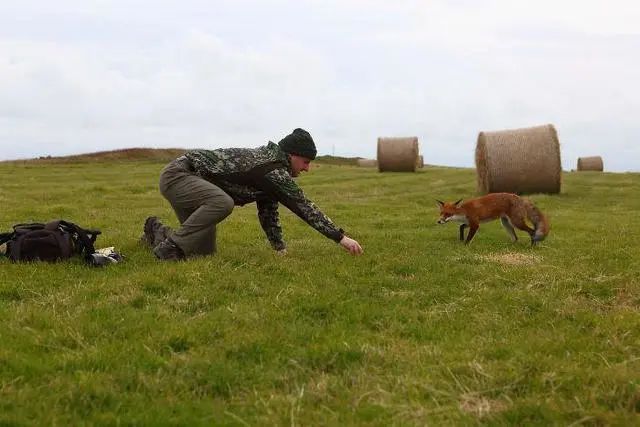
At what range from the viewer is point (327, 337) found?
531 centimetres

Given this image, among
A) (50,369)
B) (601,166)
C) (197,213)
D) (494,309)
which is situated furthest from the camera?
(601,166)

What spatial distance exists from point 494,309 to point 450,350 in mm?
1407

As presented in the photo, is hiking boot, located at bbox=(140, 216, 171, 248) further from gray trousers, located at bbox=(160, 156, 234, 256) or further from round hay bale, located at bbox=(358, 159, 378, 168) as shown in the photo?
Answer: round hay bale, located at bbox=(358, 159, 378, 168)

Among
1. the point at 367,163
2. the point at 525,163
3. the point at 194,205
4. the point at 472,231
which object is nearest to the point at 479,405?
the point at 194,205

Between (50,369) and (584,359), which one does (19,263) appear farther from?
(584,359)

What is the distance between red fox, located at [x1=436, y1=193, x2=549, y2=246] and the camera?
10.9m

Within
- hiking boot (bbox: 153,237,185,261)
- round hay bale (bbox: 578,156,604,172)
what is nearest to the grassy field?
hiking boot (bbox: 153,237,185,261)

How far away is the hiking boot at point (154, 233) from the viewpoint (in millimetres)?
9342

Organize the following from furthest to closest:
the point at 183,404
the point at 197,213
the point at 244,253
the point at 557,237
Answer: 1. the point at 557,237
2. the point at 244,253
3. the point at 197,213
4. the point at 183,404

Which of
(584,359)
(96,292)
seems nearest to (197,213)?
(96,292)

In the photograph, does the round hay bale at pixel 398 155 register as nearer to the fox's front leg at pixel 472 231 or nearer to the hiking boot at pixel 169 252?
the fox's front leg at pixel 472 231

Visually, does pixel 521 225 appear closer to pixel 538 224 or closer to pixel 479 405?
pixel 538 224

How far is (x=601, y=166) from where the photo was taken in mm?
40188

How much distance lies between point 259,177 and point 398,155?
27634 millimetres
